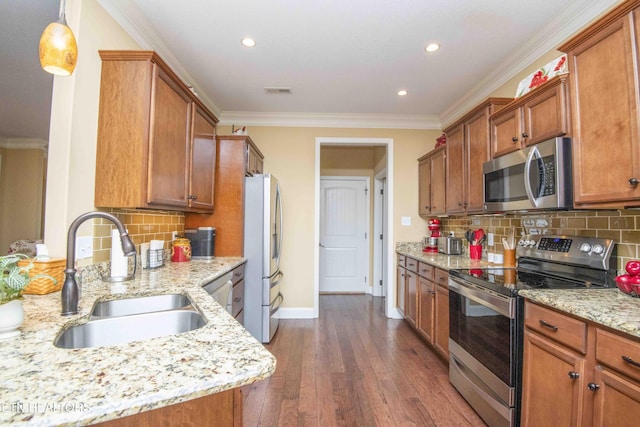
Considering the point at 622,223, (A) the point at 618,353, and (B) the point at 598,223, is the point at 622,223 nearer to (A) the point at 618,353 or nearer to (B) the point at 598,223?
(B) the point at 598,223

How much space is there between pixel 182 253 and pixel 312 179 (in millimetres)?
1891

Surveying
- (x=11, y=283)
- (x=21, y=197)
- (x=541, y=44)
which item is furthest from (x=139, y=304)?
(x=541, y=44)

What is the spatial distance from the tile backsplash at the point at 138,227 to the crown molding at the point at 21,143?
136 centimetres

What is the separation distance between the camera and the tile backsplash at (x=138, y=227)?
69.2 inches

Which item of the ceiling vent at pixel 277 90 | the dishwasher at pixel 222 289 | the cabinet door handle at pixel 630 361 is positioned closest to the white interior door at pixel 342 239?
the ceiling vent at pixel 277 90

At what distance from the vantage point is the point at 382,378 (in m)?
2.30

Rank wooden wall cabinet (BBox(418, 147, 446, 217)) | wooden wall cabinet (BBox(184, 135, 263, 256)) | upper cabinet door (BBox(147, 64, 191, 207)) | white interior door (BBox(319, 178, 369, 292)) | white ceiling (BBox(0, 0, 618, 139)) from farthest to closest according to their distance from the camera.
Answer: white interior door (BBox(319, 178, 369, 292)), wooden wall cabinet (BBox(418, 147, 446, 217)), wooden wall cabinet (BBox(184, 135, 263, 256)), white ceiling (BBox(0, 0, 618, 139)), upper cabinet door (BBox(147, 64, 191, 207))

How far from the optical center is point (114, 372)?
642mm

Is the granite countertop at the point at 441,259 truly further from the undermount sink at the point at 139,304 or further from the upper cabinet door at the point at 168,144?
the upper cabinet door at the point at 168,144

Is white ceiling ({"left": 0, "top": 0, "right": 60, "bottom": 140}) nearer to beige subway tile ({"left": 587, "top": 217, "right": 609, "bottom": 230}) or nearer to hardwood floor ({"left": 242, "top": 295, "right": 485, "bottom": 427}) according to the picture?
hardwood floor ({"left": 242, "top": 295, "right": 485, "bottom": 427})

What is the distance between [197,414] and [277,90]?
3.01 meters

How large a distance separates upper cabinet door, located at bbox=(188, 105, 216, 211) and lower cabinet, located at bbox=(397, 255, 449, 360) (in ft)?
7.12

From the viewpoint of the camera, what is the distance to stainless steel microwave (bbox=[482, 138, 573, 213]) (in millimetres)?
1600

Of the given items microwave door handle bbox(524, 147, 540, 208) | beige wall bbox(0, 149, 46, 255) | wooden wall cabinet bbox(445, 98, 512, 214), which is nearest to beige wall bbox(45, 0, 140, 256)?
beige wall bbox(0, 149, 46, 255)
